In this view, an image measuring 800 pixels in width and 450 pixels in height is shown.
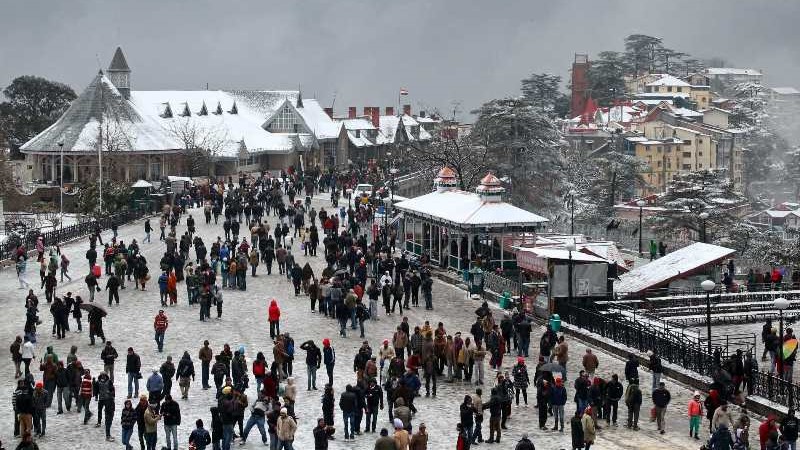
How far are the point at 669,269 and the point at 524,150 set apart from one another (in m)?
40.9

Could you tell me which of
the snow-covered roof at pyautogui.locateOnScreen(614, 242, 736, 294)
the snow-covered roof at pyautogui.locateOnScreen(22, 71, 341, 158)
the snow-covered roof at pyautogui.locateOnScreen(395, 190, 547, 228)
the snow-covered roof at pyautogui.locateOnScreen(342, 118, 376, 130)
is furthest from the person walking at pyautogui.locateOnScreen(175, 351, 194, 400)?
the snow-covered roof at pyautogui.locateOnScreen(342, 118, 376, 130)

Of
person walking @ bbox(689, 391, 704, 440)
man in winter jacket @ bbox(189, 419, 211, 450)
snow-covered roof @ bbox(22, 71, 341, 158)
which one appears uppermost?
snow-covered roof @ bbox(22, 71, 341, 158)

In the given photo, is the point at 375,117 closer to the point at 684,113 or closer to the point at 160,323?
the point at 684,113

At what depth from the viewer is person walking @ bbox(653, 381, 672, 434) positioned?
25.7m

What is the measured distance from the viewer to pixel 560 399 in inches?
1005

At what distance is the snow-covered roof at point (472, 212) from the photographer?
44.8 meters

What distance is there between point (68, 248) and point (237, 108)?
60.0 m

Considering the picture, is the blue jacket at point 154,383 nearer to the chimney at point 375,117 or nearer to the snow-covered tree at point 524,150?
the snow-covered tree at point 524,150

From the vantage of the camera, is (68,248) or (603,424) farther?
(68,248)

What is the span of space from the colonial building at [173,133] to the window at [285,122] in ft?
0.29

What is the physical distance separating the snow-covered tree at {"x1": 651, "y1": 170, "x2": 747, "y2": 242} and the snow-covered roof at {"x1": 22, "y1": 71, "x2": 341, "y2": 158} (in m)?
31.5

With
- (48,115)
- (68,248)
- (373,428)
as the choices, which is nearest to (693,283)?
(373,428)

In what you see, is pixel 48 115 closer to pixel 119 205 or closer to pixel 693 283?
pixel 119 205

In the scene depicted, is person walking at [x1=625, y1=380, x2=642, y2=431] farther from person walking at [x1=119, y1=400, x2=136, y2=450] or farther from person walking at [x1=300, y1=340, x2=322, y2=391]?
person walking at [x1=119, y1=400, x2=136, y2=450]
